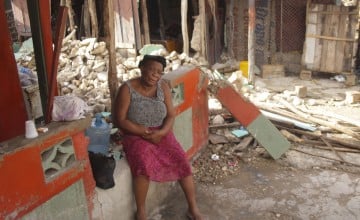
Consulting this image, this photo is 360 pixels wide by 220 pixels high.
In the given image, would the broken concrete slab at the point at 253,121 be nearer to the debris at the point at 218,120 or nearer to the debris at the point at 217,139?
the debris at the point at 217,139

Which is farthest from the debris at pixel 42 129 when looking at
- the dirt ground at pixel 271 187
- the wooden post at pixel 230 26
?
the wooden post at pixel 230 26

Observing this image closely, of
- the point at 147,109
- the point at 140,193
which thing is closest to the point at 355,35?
the point at 147,109

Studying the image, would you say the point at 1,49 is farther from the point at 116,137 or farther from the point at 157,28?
the point at 157,28

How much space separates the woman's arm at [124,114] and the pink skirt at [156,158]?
0.30ft

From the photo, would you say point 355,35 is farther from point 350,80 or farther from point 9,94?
point 9,94

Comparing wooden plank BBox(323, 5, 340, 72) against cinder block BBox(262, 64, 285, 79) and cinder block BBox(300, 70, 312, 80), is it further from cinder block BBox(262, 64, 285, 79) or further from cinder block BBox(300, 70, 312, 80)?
cinder block BBox(262, 64, 285, 79)

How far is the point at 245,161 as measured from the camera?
5582mm

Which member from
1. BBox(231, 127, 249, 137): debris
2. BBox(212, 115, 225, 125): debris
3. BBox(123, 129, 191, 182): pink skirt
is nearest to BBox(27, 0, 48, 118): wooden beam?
BBox(123, 129, 191, 182): pink skirt

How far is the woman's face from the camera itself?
12.5ft

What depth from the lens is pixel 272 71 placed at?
1140 centimetres

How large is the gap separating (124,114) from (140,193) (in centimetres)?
81

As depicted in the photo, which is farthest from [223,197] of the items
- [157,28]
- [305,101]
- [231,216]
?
[157,28]

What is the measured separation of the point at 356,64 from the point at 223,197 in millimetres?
8002

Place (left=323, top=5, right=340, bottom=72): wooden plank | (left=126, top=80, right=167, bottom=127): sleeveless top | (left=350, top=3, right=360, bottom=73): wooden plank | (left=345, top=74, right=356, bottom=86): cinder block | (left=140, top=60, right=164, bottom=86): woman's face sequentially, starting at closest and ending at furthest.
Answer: (left=140, top=60, right=164, bottom=86): woman's face, (left=126, top=80, right=167, bottom=127): sleeveless top, (left=350, top=3, right=360, bottom=73): wooden plank, (left=345, top=74, right=356, bottom=86): cinder block, (left=323, top=5, right=340, bottom=72): wooden plank
